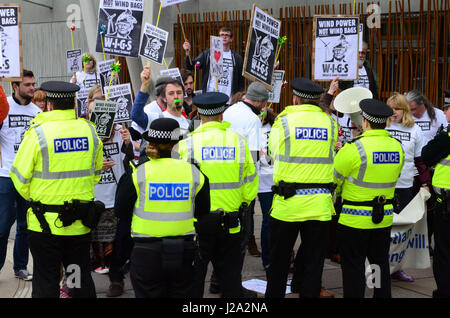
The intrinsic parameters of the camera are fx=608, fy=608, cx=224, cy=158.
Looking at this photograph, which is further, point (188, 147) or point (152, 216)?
point (188, 147)

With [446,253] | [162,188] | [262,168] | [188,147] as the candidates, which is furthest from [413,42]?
[162,188]

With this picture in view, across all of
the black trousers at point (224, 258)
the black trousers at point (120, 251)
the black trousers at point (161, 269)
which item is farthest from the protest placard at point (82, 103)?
the black trousers at point (161, 269)

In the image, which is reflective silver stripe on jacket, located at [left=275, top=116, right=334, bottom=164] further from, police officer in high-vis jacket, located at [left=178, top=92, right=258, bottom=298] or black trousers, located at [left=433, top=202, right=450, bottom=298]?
black trousers, located at [left=433, top=202, right=450, bottom=298]

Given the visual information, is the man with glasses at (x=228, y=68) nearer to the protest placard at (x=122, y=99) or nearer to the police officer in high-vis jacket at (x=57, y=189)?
the protest placard at (x=122, y=99)

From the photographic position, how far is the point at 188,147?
15.4 feet

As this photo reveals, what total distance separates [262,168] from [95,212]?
→ 2.64m

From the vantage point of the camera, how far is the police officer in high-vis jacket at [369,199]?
5.14 meters

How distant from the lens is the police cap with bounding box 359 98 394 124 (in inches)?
203

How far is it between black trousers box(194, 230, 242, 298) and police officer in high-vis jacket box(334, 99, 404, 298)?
1.06m

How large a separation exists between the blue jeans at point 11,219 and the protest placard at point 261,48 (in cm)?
277

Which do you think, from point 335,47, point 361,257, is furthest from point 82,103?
point 361,257

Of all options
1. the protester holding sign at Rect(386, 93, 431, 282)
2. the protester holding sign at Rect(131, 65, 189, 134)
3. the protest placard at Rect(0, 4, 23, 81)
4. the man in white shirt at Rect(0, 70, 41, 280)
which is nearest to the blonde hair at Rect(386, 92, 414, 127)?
the protester holding sign at Rect(386, 93, 431, 282)

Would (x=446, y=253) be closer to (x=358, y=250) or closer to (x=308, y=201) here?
(x=358, y=250)

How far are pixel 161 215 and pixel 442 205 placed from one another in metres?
2.75
